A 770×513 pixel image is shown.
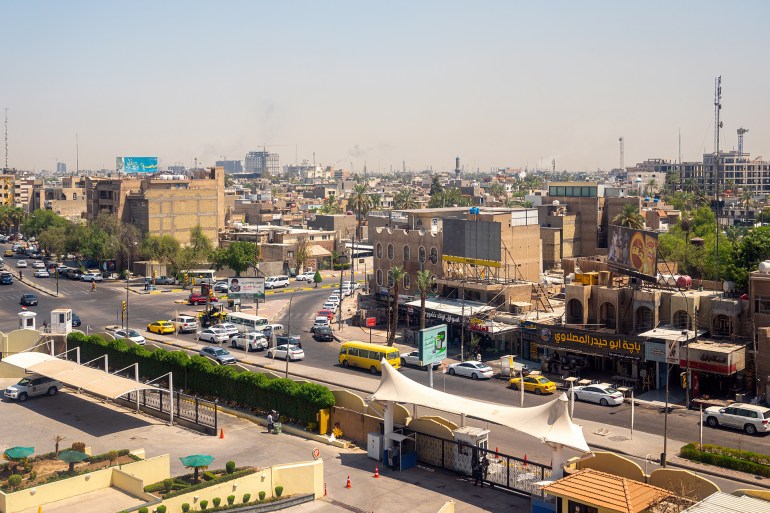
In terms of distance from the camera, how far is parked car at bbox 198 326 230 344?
66750 millimetres

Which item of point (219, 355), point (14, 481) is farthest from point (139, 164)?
point (14, 481)

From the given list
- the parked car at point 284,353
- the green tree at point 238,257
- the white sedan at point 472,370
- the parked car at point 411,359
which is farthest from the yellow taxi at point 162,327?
the green tree at point 238,257

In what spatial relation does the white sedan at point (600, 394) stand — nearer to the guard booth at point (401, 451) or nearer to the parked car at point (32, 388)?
the guard booth at point (401, 451)

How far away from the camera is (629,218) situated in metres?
93.4

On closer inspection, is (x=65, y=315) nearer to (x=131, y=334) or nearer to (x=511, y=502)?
(x=131, y=334)

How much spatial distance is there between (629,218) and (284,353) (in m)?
47.6

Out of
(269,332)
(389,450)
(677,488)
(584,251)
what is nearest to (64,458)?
(389,450)

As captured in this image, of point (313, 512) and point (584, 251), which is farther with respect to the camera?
point (584, 251)

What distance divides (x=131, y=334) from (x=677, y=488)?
4857 cm

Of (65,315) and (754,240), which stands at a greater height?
(754,240)

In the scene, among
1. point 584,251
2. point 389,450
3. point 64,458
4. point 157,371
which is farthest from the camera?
point 584,251

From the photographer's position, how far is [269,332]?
219ft

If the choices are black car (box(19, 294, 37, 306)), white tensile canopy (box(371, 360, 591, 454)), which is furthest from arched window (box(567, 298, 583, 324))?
black car (box(19, 294, 37, 306))

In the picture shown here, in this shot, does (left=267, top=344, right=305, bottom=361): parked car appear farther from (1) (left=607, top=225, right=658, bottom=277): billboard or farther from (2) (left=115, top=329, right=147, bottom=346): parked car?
(1) (left=607, top=225, right=658, bottom=277): billboard
